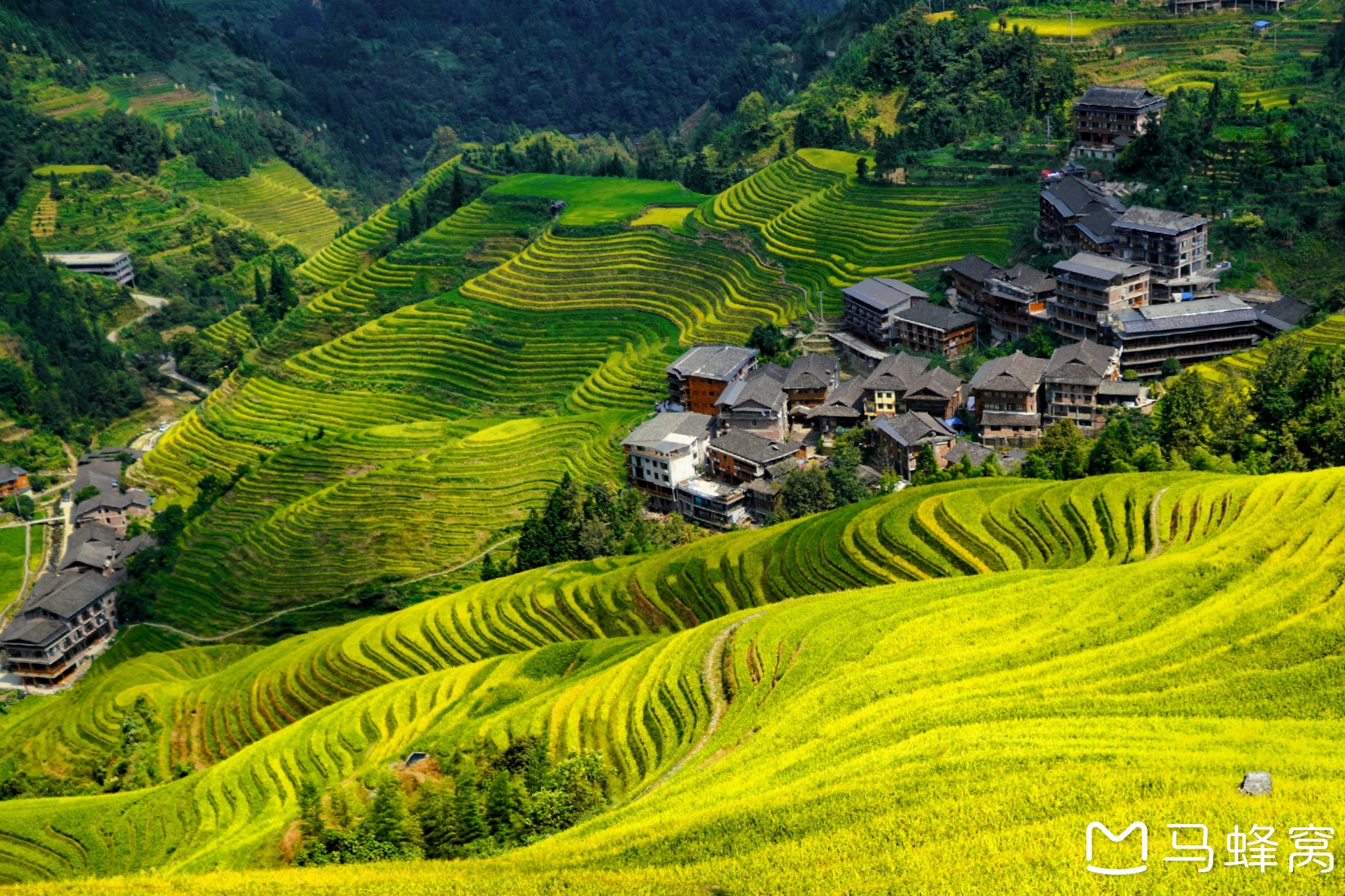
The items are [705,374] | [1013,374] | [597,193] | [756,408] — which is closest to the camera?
[1013,374]

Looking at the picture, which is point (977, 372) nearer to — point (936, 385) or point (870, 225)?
point (936, 385)

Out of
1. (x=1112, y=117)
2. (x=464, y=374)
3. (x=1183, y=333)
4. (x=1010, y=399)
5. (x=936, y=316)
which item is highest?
(x=1112, y=117)

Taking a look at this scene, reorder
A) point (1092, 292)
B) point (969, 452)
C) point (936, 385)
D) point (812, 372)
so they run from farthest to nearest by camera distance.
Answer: point (812, 372), point (1092, 292), point (936, 385), point (969, 452)

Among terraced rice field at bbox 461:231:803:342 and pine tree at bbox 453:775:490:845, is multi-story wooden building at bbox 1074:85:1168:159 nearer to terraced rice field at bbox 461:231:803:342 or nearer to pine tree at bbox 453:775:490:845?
terraced rice field at bbox 461:231:803:342

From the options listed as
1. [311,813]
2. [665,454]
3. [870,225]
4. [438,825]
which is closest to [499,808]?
[438,825]

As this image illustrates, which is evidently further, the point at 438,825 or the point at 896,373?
the point at 896,373

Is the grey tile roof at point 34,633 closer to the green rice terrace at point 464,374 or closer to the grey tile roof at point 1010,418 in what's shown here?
the green rice terrace at point 464,374

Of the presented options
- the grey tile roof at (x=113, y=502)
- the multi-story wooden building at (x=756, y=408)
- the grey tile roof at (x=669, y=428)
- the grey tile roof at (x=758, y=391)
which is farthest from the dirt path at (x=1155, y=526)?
the grey tile roof at (x=113, y=502)

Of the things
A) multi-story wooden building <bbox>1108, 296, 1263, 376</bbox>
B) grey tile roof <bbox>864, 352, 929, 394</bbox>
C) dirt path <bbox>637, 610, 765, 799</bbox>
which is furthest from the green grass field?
dirt path <bbox>637, 610, 765, 799</bbox>

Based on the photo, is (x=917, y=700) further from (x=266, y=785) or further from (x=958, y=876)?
(x=266, y=785)
